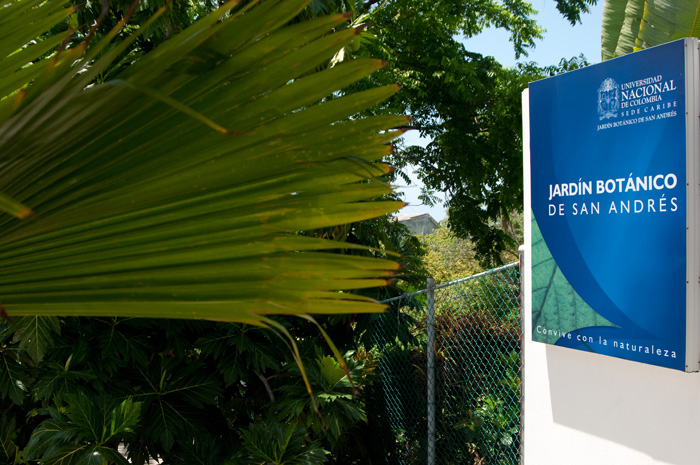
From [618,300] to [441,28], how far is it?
33.0ft

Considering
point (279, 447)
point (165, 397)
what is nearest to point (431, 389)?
point (279, 447)

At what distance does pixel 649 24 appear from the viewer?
15.5 ft

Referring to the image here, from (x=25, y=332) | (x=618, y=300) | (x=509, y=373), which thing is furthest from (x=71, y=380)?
(x=618, y=300)

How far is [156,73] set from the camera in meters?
0.62

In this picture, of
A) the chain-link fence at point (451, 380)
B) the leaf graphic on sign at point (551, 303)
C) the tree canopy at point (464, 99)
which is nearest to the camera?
the leaf graphic on sign at point (551, 303)

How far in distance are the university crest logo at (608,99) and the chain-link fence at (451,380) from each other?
3.66ft

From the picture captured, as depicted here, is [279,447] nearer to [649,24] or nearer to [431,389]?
[431,389]

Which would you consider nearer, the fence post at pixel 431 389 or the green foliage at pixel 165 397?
the green foliage at pixel 165 397

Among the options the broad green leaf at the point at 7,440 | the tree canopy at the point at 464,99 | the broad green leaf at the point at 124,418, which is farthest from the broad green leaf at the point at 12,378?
the tree canopy at the point at 464,99

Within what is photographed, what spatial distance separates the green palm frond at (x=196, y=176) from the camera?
641 mm

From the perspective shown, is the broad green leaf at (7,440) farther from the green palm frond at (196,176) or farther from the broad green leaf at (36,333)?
the green palm frond at (196,176)

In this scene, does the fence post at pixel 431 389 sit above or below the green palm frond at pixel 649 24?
below

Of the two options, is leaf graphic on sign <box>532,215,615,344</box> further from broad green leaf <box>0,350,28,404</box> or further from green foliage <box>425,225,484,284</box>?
green foliage <box>425,225,484,284</box>

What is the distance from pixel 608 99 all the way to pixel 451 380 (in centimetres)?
230
